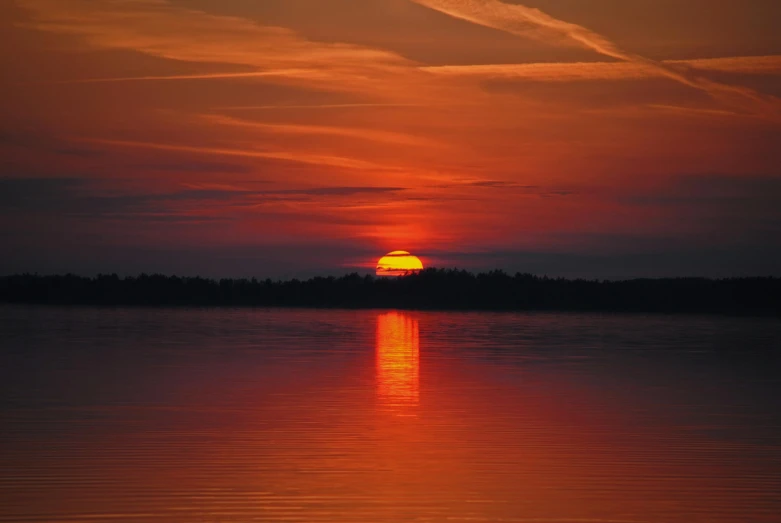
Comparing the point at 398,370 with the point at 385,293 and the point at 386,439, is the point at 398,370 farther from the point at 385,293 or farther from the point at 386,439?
the point at 385,293

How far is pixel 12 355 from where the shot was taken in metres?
28.1

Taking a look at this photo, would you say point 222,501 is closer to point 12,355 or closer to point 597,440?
point 597,440

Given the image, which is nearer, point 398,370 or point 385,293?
point 398,370

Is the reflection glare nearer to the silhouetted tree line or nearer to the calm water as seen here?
the calm water

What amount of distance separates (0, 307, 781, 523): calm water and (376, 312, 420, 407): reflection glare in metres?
0.14

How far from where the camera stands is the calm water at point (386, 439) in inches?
402

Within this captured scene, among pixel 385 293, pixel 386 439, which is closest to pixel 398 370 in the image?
pixel 386 439

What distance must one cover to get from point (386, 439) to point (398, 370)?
1104cm

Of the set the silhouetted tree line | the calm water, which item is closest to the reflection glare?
the calm water

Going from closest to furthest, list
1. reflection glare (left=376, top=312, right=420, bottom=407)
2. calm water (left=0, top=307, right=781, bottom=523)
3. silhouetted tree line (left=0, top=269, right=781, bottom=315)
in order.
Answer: calm water (left=0, top=307, right=781, bottom=523)
reflection glare (left=376, top=312, right=420, bottom=407)
silhouetted tree line (left=0, top=269, right=781, bottom=315)

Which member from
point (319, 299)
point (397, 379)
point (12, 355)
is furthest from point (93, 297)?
point (397, 379)

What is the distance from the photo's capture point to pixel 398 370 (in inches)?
987

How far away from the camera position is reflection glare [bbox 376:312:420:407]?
62.9 ft

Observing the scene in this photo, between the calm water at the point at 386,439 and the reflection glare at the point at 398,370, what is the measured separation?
0.14 meters
